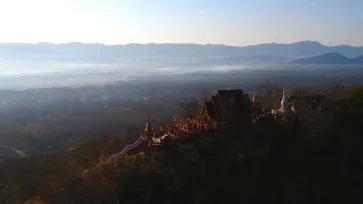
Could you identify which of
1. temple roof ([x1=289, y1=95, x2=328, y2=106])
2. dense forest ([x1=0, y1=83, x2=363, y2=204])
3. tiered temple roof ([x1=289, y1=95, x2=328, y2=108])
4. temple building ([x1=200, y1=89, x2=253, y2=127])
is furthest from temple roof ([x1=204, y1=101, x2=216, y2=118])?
temple roof ([x1=289, y1=95, x2=328, y2=106])

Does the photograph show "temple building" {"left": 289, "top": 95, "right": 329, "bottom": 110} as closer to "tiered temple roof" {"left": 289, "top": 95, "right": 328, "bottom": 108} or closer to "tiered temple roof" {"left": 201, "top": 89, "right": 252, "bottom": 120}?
"tiered temple roof" {"left": 289, "top": 95, "right": 328, "bottom": 108}

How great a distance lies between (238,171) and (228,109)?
444cm

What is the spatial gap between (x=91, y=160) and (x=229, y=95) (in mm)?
9632

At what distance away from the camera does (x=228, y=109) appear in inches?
1085

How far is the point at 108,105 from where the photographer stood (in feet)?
327

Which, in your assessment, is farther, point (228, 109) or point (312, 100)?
point (312, 100)

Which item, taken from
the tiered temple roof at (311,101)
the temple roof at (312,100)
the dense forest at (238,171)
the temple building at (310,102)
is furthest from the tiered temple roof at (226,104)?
the temple roof at (312,100)

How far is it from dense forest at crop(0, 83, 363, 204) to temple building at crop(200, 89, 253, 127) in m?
0.78

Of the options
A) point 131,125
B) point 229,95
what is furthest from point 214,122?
point 131,125

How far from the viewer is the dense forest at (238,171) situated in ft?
74.5

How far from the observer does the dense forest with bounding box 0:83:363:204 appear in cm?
2272

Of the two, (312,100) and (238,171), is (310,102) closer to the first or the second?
(312,100)

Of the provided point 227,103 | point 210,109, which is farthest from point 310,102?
point 210,109

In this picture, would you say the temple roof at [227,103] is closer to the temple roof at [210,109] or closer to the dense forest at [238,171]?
the temple roof at [210,109]
